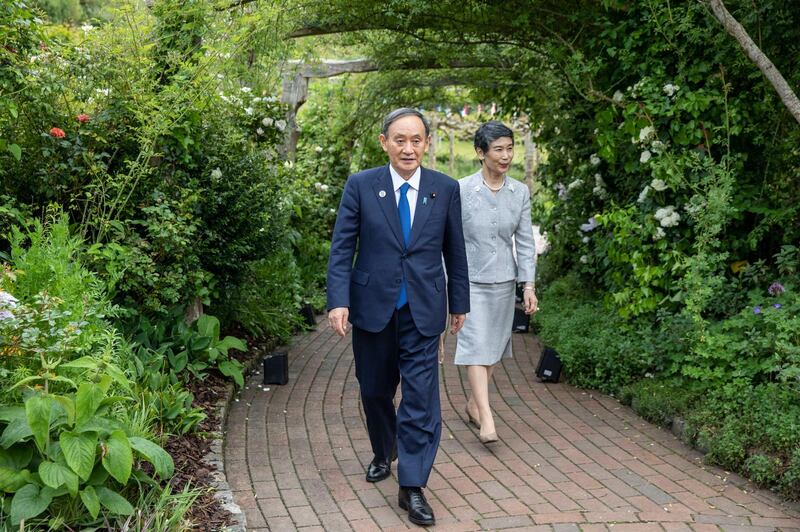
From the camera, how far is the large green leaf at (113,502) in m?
3.52

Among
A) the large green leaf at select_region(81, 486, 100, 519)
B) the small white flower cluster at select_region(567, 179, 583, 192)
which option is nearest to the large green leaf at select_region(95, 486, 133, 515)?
the large green leaf at select_region(81, 486, 100, 519)

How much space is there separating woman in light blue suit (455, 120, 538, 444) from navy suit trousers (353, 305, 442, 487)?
909mm

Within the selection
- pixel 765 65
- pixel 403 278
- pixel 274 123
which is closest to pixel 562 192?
pixel 274 123

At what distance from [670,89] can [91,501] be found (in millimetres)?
4669

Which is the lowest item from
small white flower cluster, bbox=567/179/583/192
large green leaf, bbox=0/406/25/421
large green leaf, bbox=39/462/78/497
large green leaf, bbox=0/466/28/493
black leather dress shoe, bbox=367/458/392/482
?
black leather dress shoe, bbox=367/458/392/482

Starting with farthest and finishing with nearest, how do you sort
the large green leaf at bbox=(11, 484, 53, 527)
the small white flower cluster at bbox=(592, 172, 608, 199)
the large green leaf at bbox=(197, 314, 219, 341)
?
1. the small white flower cluster at bbox=(592, 172, 608, 199)
2. the large green leaf at bbox=(197, 314, 219, 341)
3. the large green leaf at bbox=(11, 484, 53, 527)

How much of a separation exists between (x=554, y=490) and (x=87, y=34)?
3.80 meters

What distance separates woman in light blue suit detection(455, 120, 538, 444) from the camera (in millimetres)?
5230

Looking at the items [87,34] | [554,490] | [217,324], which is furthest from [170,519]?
[87,34]

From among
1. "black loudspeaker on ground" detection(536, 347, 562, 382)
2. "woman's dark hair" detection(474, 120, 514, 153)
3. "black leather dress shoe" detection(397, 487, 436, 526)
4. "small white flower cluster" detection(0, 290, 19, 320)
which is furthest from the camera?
"black loudspeaker on ground" detection(536, 347, 562, 382)

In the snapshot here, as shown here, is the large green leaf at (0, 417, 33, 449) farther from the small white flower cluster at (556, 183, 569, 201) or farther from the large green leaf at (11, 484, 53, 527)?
the small white flower cluster at (556, 183, 569, 201)

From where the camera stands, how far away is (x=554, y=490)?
4.57 meters

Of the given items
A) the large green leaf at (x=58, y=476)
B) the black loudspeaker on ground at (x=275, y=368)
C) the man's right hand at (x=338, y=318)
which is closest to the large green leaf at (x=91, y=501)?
the large green leaf at (x=58, y=476)

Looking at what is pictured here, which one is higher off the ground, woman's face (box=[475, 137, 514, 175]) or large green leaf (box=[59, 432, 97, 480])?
woman's face (box=[475, 137, 514, 175])
